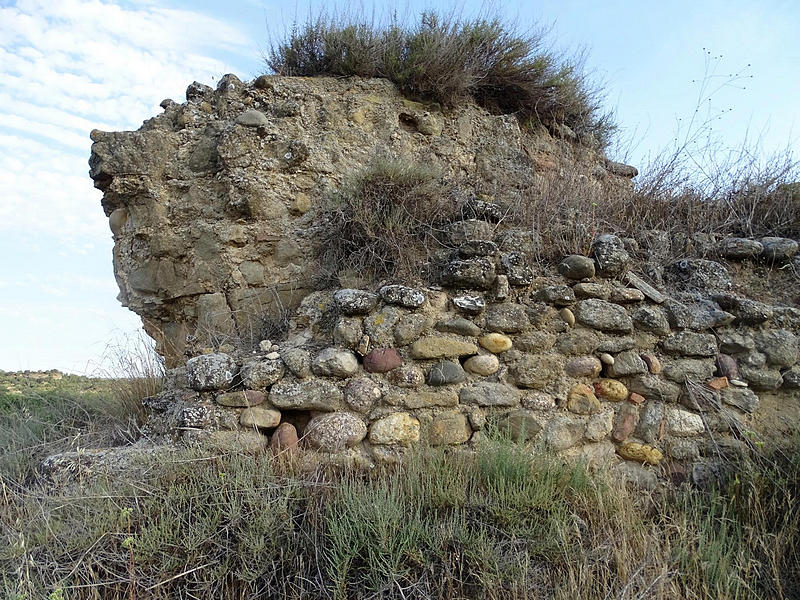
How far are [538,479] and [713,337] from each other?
1540 mm

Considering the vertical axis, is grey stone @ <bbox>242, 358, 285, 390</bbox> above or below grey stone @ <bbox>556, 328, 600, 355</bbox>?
below

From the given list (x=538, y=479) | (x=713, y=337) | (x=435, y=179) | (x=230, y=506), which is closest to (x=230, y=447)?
(x=230, y=506)

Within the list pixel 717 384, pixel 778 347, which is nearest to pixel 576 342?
pixel 717 384

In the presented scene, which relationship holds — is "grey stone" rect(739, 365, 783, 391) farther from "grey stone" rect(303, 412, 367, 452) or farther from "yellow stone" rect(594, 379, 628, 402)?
"grey stone" rect(303, 412, 367, 452)

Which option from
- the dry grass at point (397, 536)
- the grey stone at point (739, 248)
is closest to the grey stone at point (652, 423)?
the dry grass at point (397, 536)

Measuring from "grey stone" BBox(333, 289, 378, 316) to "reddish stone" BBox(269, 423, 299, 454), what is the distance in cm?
66

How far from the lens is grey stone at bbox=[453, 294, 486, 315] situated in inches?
124

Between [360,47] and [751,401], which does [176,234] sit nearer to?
[360,47]

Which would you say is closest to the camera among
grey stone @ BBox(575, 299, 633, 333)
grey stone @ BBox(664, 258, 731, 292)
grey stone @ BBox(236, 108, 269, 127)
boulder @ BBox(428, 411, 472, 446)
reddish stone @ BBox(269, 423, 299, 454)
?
reddish stone @ BBox(269, 423, 299, 454)

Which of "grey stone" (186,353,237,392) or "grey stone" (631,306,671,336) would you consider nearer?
"grey stone" (186,353,237,392)

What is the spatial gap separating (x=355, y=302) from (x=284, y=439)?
78 cm

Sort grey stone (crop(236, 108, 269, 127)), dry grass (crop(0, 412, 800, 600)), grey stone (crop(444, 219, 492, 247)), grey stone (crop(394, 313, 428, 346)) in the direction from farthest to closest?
1. grey stone (crop(236, 108, 269, 127))
2. grey stone (crop(444, 219, 492, 247))
3. grey stone (crop(394, 313, 428, 346))
4. dry grass (crop(0, 412, 800, 600))

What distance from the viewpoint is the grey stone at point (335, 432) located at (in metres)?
2.83

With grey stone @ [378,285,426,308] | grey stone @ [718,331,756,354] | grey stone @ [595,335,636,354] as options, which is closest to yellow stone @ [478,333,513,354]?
grey stone @ [378,285,426,308]
